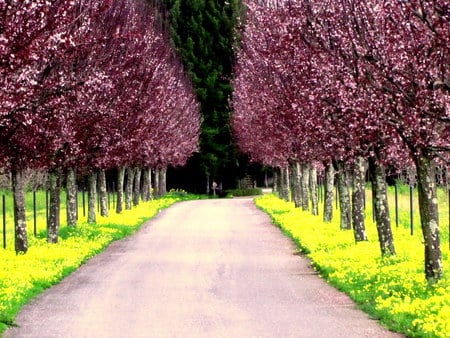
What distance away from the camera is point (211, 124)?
94.9 meters

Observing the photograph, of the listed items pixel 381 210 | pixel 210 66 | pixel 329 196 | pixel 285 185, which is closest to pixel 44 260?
pixel 381 210

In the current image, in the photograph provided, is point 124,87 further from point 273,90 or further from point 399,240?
point 399,240

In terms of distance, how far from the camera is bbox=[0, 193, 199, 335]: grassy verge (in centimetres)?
1792

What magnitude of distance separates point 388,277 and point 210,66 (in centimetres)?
7636

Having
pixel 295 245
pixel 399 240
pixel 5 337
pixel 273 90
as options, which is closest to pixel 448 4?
pixel 5 337

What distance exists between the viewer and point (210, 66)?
93.4m

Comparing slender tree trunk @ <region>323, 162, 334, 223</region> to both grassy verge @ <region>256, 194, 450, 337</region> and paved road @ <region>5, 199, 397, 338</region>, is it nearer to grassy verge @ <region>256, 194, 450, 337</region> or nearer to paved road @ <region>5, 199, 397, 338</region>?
grassy verge @ <region>256, 194, 450, 337</region>

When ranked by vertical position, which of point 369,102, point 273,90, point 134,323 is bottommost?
point 134,323

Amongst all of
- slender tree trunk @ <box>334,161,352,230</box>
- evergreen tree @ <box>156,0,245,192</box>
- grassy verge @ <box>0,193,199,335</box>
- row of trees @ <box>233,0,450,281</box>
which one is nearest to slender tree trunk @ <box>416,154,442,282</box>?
row of trees @ <box>233,0,450,281</box>

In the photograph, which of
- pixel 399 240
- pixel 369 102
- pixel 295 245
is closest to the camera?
pixel 369 102

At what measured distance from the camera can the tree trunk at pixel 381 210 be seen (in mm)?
22750

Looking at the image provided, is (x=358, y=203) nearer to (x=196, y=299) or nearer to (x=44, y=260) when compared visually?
(x=44, y=260)

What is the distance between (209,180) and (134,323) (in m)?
82.8

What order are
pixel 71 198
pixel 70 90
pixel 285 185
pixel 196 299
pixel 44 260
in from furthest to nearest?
pixel 285 185
pixel 71 198
pixel 44 260
pixel 70 90
pixel 196 299
